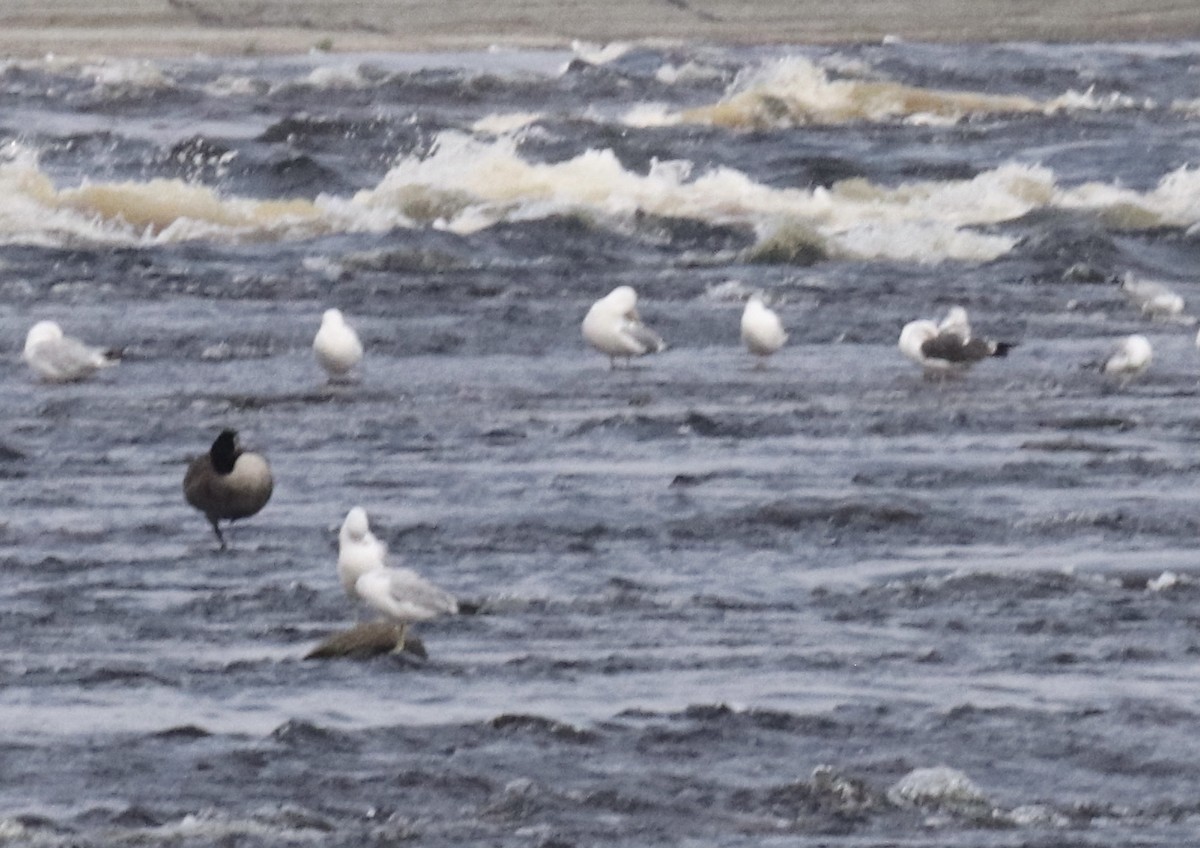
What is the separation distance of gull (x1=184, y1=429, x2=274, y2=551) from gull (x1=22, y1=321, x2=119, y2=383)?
1.97 meters

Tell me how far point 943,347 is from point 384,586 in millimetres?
3675

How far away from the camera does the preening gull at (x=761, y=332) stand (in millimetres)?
9047

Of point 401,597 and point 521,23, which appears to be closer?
point 401,597

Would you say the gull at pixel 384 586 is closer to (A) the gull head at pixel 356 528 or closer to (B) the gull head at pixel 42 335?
(A) the gull head at pixel 356 528

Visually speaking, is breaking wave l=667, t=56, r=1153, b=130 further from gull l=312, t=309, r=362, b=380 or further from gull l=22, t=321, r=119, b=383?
gull l=22, t=321, r=119, b=383

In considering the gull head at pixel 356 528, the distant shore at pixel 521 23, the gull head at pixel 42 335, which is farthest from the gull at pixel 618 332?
the distant shore at pixel 521 23

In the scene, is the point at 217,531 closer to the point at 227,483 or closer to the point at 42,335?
the point at 227,483

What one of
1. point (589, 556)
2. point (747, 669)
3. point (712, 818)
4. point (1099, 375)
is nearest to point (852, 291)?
point (1099, 375)

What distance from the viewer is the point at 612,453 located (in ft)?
24.7

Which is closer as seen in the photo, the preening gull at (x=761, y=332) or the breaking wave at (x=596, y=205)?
the preening gull at (x=761, y=332)

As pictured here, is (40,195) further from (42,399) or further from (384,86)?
(42,399)

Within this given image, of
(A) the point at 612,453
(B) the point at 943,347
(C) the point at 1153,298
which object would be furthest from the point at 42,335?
(C) the point at 1153,298

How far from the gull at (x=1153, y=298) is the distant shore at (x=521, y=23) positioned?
3.24 metres

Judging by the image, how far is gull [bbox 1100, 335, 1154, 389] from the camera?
344 inches
